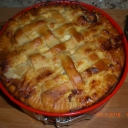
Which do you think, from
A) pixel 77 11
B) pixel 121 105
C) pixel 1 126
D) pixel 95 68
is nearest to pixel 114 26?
pixel 77 11

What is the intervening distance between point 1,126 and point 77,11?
2.64 feet

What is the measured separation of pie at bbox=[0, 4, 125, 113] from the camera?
88cm

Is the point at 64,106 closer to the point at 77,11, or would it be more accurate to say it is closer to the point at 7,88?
the point at 7,88

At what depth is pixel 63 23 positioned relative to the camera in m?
1.07

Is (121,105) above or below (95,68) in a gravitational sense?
below

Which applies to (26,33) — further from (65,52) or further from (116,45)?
(116,45)

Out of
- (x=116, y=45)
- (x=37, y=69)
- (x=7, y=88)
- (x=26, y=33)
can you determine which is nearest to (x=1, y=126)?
(x=7, y=88)

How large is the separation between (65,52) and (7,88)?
346mm

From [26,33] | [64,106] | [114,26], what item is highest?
[26,33]

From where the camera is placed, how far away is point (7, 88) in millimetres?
939

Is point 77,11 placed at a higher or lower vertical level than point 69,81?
higher

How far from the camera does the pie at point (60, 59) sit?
0.88 meters

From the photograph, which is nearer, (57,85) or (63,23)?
(57,85)

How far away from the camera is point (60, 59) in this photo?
0.93 metres
